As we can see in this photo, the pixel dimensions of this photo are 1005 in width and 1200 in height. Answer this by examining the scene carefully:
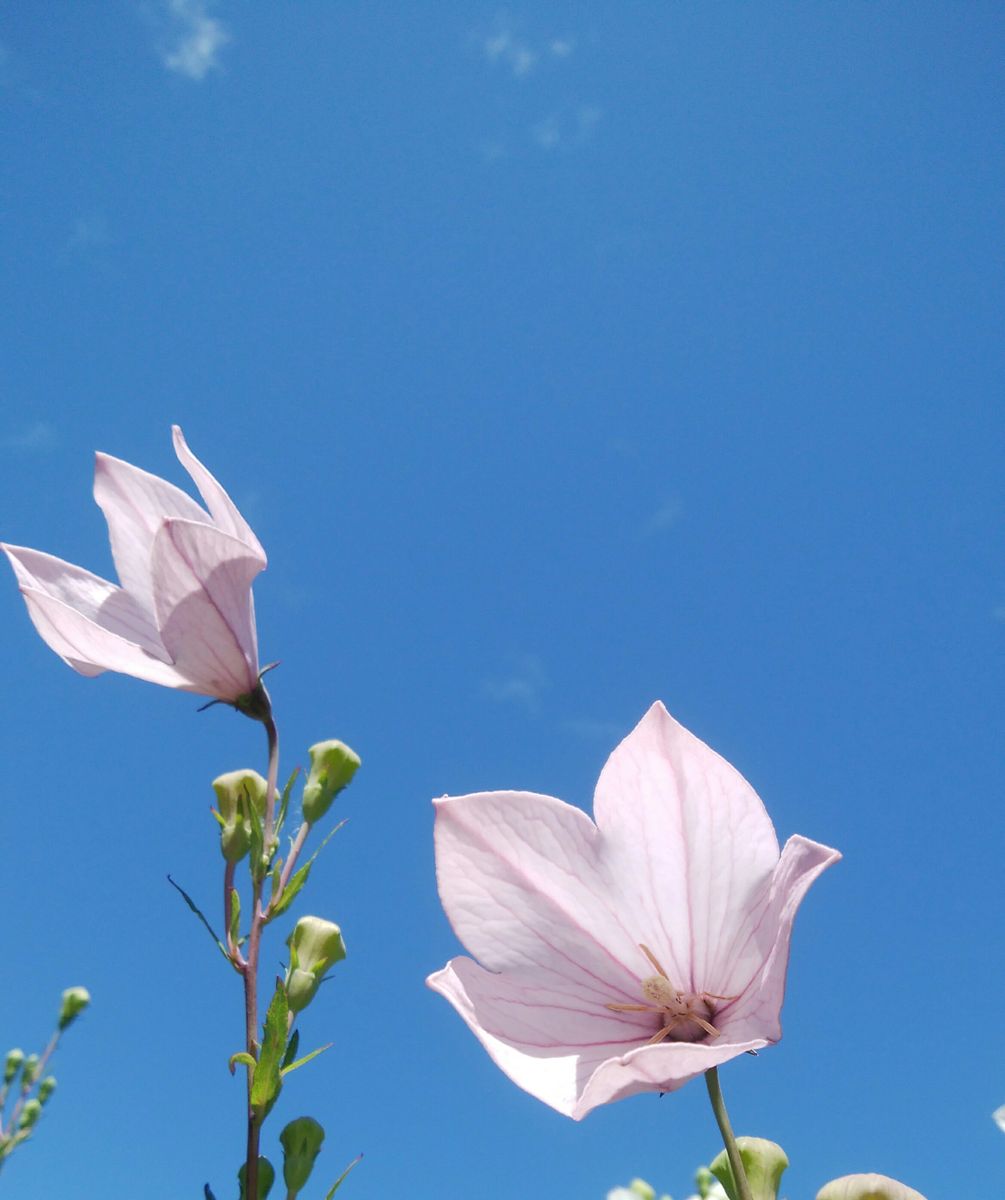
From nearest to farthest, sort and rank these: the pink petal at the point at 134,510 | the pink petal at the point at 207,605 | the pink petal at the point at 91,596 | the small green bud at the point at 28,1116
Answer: the pink petal at the point at 207,605
the pink petal at the point at 91,596
the pink petal at the point at 134,510
the small green bud at the point at 28,1116

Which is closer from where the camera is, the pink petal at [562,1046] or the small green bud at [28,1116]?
the pink petal at [562,1046]

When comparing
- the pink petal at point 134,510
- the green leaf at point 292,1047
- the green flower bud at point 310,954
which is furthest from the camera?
the pink petal at point 134,510

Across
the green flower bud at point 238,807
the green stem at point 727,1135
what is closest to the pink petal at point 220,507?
the green flower bud at point 238,807

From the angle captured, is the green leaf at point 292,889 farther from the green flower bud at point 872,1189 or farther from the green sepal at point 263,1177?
the green flower bud at point 872,1189

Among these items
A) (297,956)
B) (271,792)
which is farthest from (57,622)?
(297,956)

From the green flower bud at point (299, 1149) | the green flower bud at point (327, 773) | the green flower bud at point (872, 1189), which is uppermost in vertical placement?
the green flower bud at point (327, 773)

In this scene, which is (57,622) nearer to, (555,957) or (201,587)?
(201,587)

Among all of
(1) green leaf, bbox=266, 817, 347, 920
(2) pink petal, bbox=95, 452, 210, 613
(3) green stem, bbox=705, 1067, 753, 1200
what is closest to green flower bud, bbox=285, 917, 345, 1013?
(1) green leaf, bbox=266, 817, 347, 920
